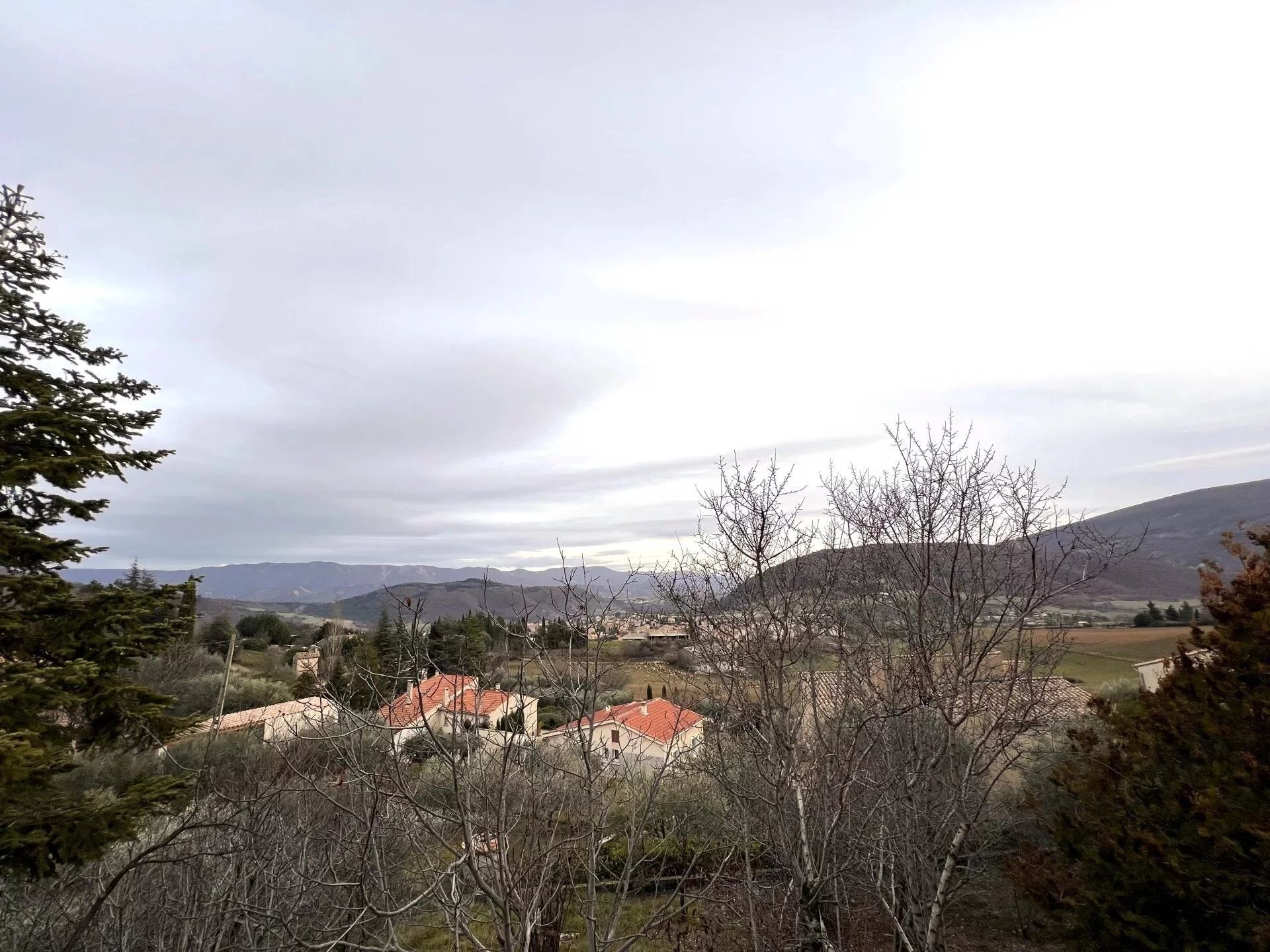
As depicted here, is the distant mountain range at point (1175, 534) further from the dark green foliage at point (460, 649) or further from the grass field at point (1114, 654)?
the dark green foliage at point (460, 649)

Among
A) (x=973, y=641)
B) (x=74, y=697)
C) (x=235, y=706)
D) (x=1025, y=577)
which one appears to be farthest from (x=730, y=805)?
(x=235, y=706)

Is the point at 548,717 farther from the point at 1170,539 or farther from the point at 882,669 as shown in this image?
the point at 1170,539

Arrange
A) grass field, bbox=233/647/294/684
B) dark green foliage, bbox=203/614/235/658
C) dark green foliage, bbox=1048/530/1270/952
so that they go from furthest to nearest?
dark green foliage, bbox=203/614/235/658, grass field, bbox=233/647/294/684, dark green foliage, bbox=1048/530/1270/952

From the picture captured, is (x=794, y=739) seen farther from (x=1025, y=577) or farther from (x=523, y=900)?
(x=523, y=900)

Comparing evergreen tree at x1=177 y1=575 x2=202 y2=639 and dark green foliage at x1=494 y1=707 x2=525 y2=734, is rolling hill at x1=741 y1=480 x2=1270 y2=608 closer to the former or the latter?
dark green foliage at x1=494 y1=707 x2=525 y2=734

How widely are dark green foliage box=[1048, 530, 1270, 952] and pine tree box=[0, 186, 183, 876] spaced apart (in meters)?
8.31

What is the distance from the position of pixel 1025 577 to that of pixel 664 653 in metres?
3.84

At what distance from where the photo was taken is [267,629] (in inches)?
1778

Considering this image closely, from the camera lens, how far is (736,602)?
264 inches

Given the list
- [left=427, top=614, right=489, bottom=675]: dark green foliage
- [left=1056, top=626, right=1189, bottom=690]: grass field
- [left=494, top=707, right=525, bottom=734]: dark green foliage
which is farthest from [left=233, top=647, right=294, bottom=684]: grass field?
[left=1056, top=626, right=1189, bottom=690]: grass field

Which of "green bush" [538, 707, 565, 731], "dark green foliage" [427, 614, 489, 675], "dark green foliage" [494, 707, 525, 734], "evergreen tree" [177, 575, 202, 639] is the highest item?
"evergreen tree" [177, 575, 202, 639]

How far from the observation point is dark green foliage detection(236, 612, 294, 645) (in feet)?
146

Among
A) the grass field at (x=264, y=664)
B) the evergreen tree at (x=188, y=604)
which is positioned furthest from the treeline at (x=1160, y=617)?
the grass field at (x=264, y=664)

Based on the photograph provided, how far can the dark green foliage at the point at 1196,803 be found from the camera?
15.1ft
